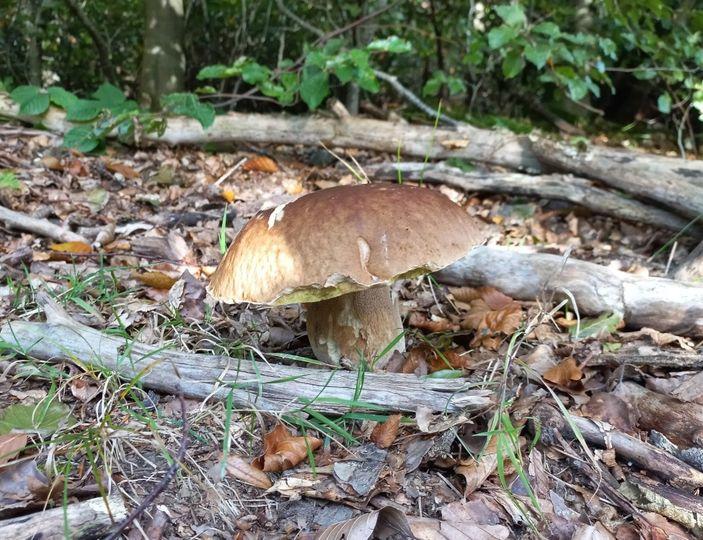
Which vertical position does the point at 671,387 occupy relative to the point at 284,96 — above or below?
below

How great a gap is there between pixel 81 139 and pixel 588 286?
3.14 metres

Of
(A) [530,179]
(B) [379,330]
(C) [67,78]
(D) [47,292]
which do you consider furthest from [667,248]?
(C) [67,78]

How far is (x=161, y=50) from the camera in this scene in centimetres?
413

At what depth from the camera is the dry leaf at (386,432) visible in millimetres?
1437

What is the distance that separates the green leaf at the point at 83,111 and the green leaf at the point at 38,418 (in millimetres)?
2708

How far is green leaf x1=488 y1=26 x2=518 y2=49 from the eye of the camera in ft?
9.82

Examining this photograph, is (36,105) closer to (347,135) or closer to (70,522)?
(347,135)

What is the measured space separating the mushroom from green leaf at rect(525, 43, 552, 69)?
1908 millimetres

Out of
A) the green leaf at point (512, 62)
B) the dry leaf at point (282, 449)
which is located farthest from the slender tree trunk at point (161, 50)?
the dry leaf at point (282, 449)

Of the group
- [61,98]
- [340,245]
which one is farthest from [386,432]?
[61,98]

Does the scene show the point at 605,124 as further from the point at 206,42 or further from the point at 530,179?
the point at 206,42

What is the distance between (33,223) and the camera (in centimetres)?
258

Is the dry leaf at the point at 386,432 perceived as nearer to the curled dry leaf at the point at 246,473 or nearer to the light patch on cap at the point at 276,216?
the curled dry leaf at the point at 246,473

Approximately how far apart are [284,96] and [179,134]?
95 centimetres
